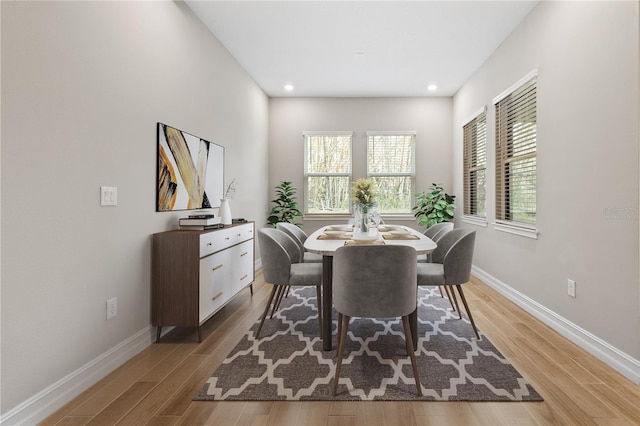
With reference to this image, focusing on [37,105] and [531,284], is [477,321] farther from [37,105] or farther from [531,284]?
[37,105]

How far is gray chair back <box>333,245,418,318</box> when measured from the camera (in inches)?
71.9

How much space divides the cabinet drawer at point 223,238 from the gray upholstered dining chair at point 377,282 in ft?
3.85

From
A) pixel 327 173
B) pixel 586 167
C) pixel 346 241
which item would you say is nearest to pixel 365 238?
pixel 346 241

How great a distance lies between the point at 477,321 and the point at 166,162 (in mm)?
3021

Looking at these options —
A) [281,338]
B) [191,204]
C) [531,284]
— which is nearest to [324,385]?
[281,338]

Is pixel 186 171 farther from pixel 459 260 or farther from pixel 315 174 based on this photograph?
pixel 315 174

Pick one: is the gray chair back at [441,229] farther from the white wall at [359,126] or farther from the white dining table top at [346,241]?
the white wall at [359,126]

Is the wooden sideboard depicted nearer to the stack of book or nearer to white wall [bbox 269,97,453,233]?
the stack of book

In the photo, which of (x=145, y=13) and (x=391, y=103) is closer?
(x=145, y=13)

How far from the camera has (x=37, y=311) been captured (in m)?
1.61

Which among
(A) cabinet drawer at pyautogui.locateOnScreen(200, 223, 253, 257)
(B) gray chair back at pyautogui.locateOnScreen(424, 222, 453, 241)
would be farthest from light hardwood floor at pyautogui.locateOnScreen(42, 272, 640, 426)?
(B) gray chair back at pyautogui.locateOnScreen(424, 222, 453, 241)

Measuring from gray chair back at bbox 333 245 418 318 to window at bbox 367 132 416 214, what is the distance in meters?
4.02

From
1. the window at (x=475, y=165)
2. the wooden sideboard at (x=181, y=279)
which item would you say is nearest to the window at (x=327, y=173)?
the window at (x=475, y=165)

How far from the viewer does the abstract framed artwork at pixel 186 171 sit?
8.68 ft
